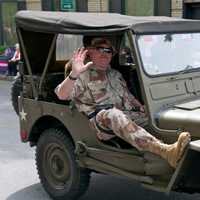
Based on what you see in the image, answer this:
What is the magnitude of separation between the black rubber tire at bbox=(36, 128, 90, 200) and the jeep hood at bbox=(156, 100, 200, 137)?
1.01m

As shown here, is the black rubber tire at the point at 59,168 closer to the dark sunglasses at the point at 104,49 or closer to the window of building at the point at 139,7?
the dark sunglasses at the point at 104,49

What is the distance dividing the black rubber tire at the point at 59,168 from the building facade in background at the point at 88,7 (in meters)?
11.1

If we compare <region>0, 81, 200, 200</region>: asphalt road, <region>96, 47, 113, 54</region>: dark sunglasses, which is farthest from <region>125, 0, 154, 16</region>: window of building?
<region>96, 47, 113, 54</region>: dark sunglasses

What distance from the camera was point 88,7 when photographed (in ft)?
60.5

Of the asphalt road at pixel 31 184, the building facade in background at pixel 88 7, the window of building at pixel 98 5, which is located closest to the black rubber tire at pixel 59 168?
the asphalt road at pixel 31 184

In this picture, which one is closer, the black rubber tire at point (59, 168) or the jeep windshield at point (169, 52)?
the jeep windshield at point (169, 52)

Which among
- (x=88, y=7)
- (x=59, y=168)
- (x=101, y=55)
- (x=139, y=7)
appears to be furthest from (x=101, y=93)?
(x=88, y=7)

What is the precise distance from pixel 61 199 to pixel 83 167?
51cm

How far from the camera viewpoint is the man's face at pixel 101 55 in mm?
4734

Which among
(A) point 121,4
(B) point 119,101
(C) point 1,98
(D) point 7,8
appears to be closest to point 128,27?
(B) point 119,101

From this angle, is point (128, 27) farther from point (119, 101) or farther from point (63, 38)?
point (63, 38)

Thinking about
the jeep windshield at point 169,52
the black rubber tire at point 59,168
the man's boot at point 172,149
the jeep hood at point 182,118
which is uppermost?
the jeep windshield at point 169,52

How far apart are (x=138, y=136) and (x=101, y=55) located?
2.89ft

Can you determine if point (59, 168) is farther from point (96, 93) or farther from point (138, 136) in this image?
point (138, 136)
